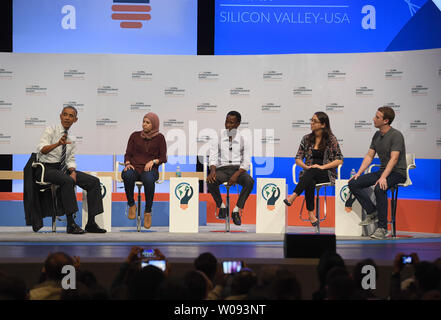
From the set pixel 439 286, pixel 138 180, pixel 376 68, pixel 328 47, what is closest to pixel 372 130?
pixel 376 68

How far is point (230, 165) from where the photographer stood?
657 centimetres

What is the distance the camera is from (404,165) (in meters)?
6.08

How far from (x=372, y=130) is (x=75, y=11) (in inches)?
154

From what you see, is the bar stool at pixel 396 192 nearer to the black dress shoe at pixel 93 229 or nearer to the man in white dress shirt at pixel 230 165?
the man in white dress shirt at pixel 230 165

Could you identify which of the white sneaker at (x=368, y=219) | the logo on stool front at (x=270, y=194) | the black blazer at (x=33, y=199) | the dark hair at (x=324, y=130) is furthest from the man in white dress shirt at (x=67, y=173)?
the white sneaker at (x=368, y=219)

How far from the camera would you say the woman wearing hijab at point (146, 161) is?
638 centimetres

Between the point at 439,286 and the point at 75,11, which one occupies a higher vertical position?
the point at 75,11

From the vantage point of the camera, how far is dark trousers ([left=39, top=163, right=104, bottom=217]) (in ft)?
19.5

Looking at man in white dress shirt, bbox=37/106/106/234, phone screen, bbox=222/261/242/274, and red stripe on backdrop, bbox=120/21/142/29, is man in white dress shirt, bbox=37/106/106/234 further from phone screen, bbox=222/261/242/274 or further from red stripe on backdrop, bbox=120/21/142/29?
phone screen, bbox=222/261/242/274

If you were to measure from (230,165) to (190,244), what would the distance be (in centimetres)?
147

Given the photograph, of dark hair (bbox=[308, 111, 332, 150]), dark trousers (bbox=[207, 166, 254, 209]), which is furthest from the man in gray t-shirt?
dark trousers (bbox=[207, 166, 254, 209])

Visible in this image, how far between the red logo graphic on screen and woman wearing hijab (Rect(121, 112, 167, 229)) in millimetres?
2351
